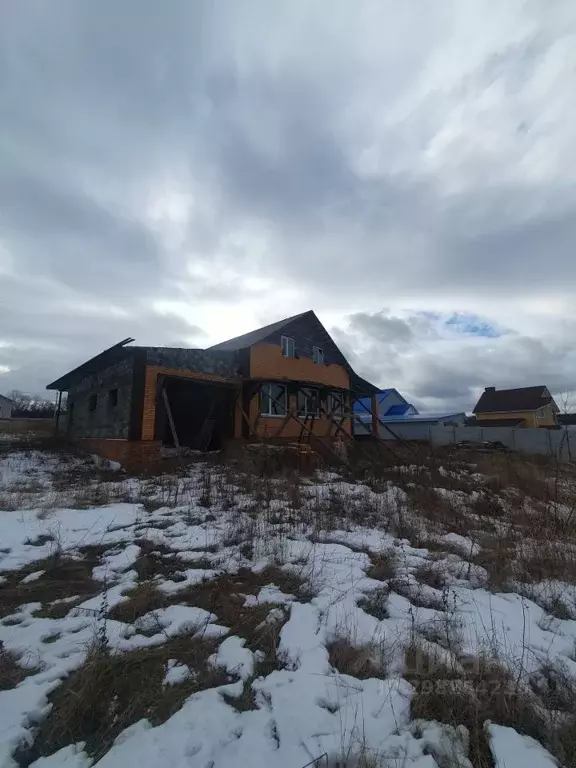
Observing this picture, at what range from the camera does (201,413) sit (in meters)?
16.2

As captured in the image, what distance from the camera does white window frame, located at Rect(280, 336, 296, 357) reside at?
17961 millimetres

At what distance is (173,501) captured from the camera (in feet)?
23.7

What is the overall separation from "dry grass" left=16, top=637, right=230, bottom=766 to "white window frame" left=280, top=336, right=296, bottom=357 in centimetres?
1548

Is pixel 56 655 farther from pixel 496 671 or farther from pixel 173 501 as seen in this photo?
pixel 173 501

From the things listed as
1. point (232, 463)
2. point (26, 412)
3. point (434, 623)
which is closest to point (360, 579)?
point (434, 623)

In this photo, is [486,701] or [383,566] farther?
[383,566]

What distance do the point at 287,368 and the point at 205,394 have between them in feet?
13.0

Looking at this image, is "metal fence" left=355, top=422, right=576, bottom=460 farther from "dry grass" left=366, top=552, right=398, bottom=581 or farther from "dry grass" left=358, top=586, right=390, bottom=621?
"dry grass" left=358, top=586, right=390, bottom=621

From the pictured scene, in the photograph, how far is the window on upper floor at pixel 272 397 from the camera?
52.5ft

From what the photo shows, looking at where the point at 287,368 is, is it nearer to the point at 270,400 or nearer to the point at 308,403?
the point at 308,403

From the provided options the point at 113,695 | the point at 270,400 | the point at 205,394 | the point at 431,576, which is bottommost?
the point at 113,695

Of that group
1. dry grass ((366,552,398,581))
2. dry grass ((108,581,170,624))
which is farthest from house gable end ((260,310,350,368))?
dry grass ((108,581,170,624))

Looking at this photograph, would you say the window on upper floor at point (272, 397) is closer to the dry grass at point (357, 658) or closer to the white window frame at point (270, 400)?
the white window frame at point (270, 400)

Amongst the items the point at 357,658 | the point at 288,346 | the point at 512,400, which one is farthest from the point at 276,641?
the point at 512,400
